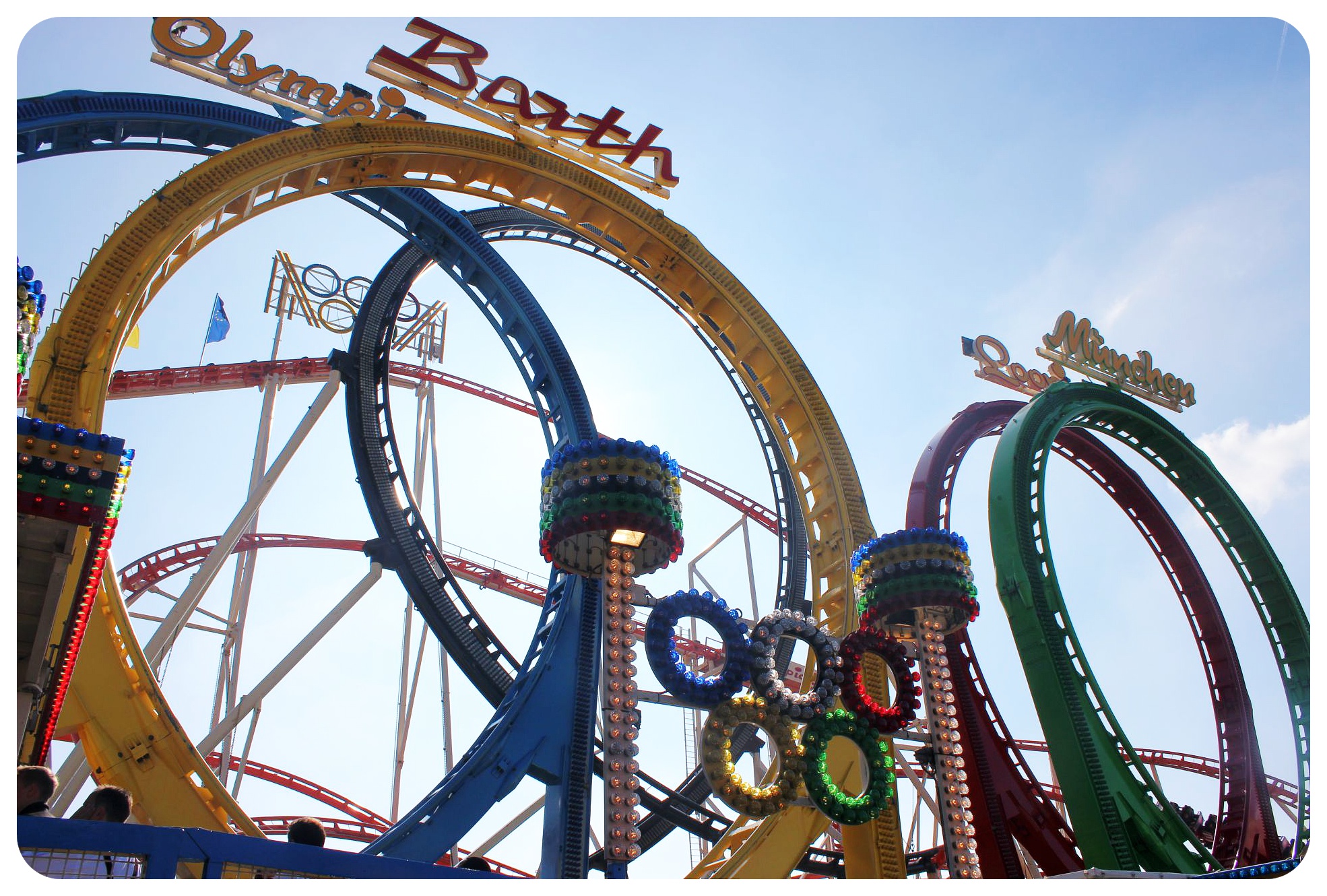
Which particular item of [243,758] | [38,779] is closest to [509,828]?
[243,758]

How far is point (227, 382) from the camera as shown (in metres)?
17.7

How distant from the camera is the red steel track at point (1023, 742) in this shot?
41.3 feet

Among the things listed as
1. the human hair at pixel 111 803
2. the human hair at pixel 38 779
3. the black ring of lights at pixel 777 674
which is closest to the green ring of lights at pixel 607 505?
the black ring of lights at pixel 777 674

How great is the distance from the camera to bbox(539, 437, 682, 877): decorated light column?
7742 mm

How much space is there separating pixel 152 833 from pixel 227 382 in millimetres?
13684

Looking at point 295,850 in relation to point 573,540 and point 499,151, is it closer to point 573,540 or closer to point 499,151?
point 573,540

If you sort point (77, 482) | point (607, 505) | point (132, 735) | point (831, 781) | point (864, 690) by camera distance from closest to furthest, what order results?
point (77, 482), point (132, 735), point (607, 505), point (831, 781), point (864, 690)

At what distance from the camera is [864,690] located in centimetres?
981

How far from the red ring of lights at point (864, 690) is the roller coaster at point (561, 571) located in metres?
0.14

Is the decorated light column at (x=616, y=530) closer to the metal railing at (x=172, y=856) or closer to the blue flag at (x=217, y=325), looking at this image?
the metal railing at (x=172, y=856)

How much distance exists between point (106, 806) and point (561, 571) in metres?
5.23

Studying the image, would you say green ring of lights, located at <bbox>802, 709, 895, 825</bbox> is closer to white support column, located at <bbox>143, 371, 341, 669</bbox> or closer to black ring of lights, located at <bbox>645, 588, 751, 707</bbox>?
black ring of lights, located at <bbox>645, 588, 751, 707</bbox>

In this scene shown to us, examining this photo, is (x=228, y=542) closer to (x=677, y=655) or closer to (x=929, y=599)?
(x=677, y=655)

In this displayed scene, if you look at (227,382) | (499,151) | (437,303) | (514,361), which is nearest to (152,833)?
(514,361)
